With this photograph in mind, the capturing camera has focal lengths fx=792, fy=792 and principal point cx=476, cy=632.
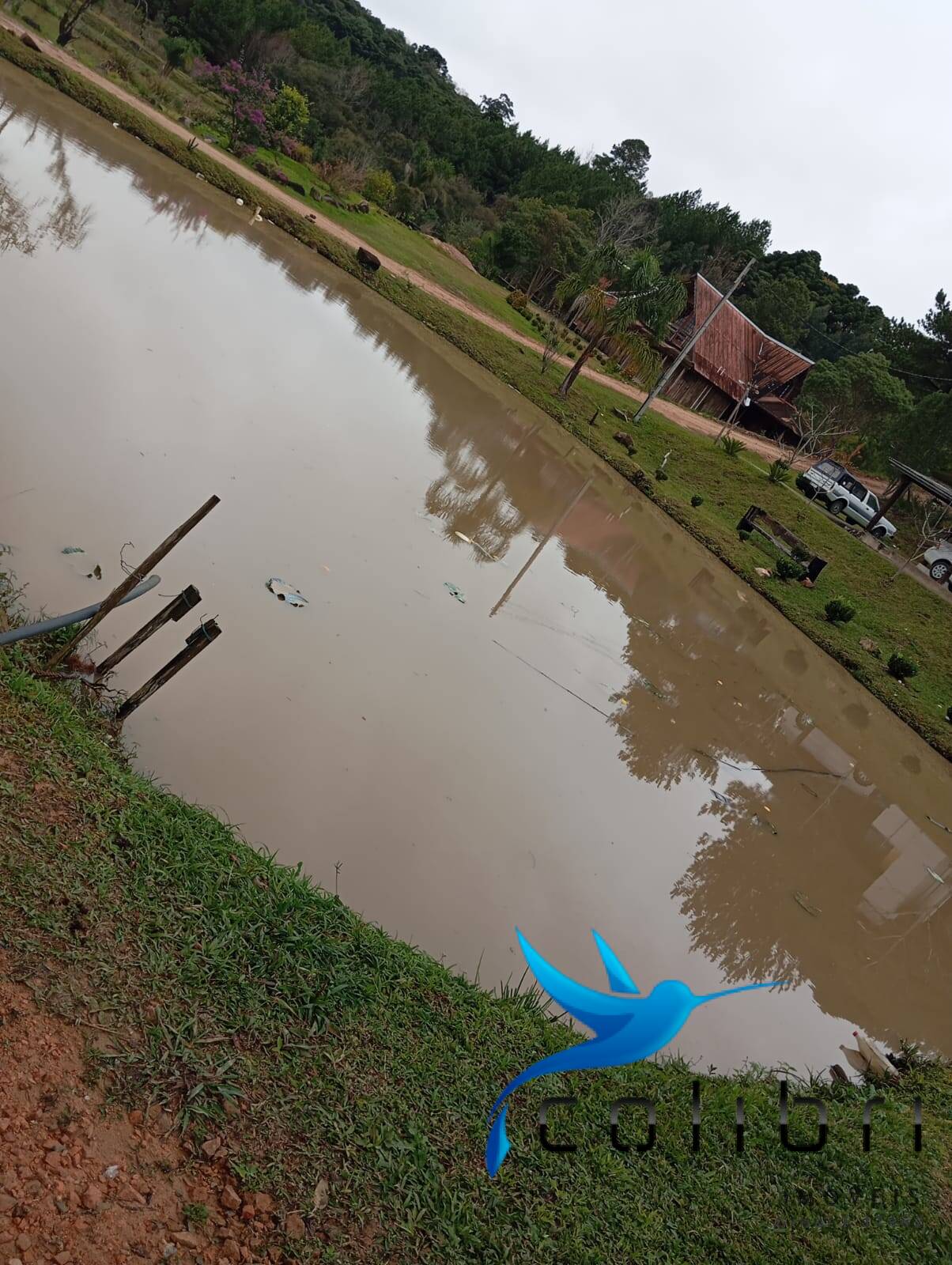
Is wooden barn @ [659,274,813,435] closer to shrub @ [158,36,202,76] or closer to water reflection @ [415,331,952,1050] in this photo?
water reflection @ [415,331,952,1050]

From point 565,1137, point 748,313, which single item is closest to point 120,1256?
point 565,1137

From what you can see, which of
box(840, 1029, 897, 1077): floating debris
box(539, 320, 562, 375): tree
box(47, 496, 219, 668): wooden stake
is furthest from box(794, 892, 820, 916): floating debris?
box(539, 320, 562, 375): tree

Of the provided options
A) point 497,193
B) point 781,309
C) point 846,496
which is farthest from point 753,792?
point 497,193

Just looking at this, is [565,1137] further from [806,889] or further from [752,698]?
[752,698]

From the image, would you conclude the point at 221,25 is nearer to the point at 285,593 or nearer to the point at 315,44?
the point at 315,44

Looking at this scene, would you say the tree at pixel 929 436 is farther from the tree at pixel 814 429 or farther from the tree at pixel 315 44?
the tree at pixel 315 44

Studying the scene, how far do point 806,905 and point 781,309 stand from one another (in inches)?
1854

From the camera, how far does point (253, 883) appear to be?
178 inches

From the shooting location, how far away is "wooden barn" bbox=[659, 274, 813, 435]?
3538cm

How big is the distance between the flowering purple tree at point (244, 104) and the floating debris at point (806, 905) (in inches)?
1266

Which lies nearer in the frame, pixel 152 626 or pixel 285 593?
pixel 152 626

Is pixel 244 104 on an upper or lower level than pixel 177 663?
upper

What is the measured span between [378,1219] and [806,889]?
6751mm

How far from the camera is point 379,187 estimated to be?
120 ft
